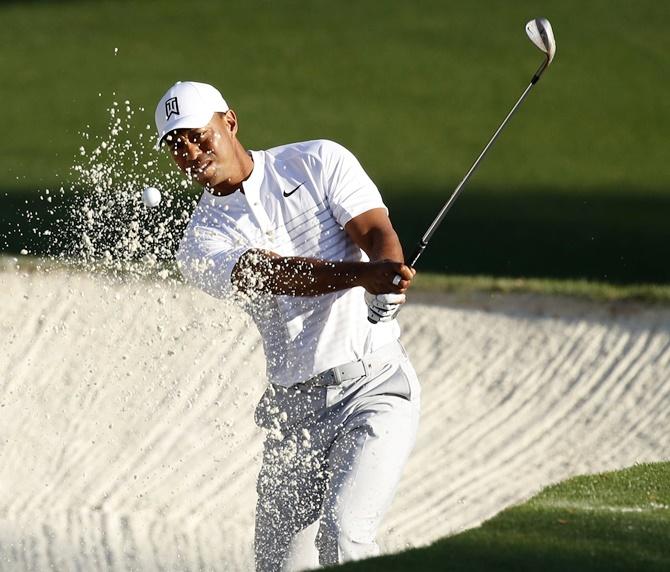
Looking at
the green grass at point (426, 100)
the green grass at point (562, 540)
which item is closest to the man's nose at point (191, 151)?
the green grass at point (562, 540)

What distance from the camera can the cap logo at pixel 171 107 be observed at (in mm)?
4016

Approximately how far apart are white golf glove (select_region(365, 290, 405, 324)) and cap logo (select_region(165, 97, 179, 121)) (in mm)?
794

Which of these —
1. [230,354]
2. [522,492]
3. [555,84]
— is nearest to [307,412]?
[522,492]

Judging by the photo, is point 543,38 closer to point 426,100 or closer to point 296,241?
point 296,241

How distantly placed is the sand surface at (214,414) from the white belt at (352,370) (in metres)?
1.65

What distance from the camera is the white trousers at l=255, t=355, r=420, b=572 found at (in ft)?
12.6

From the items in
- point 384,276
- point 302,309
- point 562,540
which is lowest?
point 562,540

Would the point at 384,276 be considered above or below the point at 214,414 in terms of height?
above

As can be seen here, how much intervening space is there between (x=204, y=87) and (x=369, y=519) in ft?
4.50

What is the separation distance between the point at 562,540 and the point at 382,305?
3.59ft

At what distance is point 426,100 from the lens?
52.4 feet

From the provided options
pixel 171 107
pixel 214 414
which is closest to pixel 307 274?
pixel 171 107

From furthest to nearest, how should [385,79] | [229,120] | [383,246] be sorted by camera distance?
[385,79] < [229,120] < [383,246]

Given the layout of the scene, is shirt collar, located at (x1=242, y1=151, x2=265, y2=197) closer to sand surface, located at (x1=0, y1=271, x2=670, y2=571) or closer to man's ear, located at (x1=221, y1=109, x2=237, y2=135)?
man's ear, located at (x1=221, y1=109, x2=237, y2=135)
